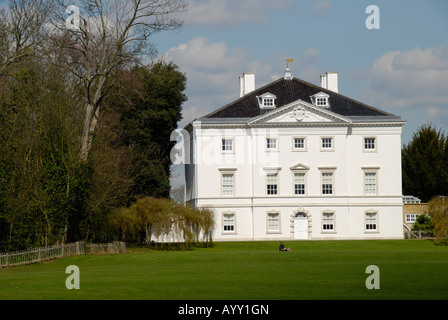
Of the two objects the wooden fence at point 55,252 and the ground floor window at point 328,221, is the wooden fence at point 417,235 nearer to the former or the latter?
the ground floor window at point 328,221

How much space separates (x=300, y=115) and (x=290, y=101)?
2776 millimetres

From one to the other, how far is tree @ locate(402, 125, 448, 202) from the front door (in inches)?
978

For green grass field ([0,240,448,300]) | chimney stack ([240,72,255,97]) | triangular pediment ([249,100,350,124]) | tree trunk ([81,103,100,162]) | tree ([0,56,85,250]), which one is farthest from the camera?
chimney stack ([240,72,255,97])

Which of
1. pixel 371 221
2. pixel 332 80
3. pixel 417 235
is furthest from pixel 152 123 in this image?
pixel 417 235

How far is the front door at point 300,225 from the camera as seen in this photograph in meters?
64.3

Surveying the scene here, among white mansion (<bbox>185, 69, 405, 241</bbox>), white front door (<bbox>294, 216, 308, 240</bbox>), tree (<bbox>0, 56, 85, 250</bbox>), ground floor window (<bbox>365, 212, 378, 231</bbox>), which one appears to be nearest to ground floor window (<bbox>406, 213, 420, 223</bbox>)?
white mansion (<bbox>185, 69, 405, 241</bbox>)

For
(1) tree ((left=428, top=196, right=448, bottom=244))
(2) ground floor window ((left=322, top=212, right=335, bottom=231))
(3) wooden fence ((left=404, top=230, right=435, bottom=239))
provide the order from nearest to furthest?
(1) tree ((left=428, top=196, right=448, bottom=244))
(2) ground floor window ((left=322, top=212, right=335, bottom=231))
(3) wooden fence ((left=404, top=230, right=435, bottom=239))

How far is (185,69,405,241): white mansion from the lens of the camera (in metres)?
64.2

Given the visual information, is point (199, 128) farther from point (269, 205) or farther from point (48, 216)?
point (48, 216)

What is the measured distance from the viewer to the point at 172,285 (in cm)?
2439

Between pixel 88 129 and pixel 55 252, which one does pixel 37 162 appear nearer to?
pixel 55 252

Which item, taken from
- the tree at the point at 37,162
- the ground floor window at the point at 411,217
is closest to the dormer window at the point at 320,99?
the ground floor window at the point at 411,217

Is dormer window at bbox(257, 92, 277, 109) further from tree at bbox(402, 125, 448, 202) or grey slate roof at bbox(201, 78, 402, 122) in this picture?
tree at bbox(402, 125, 448, 202)

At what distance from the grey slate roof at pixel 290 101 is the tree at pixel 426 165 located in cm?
2129
